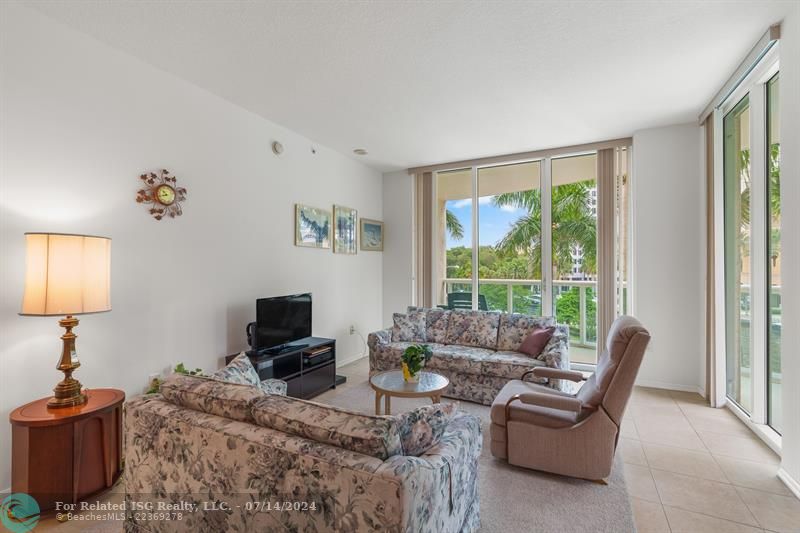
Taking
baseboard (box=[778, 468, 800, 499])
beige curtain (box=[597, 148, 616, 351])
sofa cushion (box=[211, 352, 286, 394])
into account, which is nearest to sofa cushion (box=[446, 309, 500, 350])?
beige curtain (box=[597, 148, 616, 351])

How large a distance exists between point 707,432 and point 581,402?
63.9 inches

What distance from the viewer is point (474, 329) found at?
4.42 metres

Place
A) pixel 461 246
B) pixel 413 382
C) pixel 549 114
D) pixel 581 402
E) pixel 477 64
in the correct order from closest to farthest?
pixel 581 402
pixel 477 64
pixel 413 382
pixel 549 114
pixel 461 246

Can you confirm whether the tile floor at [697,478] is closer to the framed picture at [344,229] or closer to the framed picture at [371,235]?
the framed picture at [344,229]

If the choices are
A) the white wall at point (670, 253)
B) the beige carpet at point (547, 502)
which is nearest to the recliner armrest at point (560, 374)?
the beige carpet at point (547, 502)

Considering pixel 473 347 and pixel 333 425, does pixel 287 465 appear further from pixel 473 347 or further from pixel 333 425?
pixel 473 347

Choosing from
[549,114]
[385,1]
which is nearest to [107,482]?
[385,1]

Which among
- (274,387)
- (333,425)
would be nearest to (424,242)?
(274,387)

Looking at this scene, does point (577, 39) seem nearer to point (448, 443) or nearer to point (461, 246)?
point (448, 443)

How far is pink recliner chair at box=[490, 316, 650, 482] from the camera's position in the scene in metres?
2.30

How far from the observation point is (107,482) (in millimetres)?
2262

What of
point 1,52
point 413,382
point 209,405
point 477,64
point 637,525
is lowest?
point 637,525

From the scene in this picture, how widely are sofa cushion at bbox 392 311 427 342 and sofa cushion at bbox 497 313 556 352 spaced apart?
92 centimetres

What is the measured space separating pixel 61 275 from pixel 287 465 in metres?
1.71
